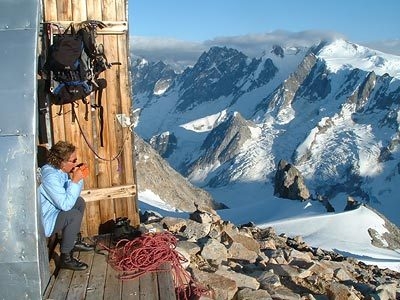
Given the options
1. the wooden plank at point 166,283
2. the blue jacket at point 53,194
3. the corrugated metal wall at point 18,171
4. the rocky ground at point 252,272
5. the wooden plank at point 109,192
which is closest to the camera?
the corrugated metal wall at point 18,171

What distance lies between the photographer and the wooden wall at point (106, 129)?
912 cm

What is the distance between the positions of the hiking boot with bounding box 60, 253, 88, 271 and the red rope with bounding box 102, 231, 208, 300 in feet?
1.42

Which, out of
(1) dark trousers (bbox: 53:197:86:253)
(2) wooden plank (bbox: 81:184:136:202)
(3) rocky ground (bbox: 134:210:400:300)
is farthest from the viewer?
(2) wooden plank (bbox: 81:184:136:202)

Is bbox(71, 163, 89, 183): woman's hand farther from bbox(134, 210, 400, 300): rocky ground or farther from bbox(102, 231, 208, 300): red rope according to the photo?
bbox(134, 210, 400, 300): rocky ground

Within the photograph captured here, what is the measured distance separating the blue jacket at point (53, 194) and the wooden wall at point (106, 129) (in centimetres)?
174

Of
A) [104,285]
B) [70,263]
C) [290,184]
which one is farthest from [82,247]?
[290,184]

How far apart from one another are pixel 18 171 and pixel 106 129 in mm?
2969

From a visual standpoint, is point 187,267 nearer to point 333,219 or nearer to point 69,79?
point 69,79

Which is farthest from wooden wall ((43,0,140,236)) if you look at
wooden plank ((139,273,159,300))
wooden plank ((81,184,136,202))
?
wooden plank ((139,273,159,300))

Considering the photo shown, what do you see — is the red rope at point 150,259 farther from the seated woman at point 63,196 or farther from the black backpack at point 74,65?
the black backpack at point 74,65

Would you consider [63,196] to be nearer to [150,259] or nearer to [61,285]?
[61,285]

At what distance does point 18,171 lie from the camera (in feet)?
21.6

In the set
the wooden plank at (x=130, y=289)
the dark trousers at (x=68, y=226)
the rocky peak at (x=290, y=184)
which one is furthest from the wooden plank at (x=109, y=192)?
the rocky peak at (x=290, y=184)

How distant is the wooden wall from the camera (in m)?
9.12
